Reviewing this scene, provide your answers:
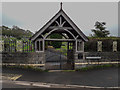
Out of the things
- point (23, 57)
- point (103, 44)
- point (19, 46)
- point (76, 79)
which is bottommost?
point (76, 79)

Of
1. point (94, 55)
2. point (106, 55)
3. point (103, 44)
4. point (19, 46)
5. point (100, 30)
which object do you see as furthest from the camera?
point (100, 30)

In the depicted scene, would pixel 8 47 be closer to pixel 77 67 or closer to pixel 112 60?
pixel 77 67

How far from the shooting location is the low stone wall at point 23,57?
7961 millimetres

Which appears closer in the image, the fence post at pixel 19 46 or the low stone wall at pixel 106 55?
the fence post at pixel 19 46

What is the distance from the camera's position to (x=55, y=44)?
32.9 metres

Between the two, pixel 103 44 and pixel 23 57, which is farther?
pixel 103 44

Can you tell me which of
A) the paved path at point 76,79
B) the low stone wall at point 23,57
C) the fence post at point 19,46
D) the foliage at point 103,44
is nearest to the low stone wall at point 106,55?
the paved path at point 76,79

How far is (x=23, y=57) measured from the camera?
8.21m

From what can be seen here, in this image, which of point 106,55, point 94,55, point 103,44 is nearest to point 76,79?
point 94,55

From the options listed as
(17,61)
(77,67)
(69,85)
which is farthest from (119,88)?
(17,61)

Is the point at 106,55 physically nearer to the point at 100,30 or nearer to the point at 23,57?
the point at 23,57

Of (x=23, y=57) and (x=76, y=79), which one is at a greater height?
(x=23, y=57)

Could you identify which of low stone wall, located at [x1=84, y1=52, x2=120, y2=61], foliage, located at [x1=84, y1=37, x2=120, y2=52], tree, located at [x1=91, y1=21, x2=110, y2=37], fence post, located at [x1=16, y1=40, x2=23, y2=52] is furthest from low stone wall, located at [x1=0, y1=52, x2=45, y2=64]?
tree, located at [x1=91, y1=21, x2=110, y2=37]

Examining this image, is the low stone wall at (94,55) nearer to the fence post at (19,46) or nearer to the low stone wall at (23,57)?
the low stone wall at (23,57)
